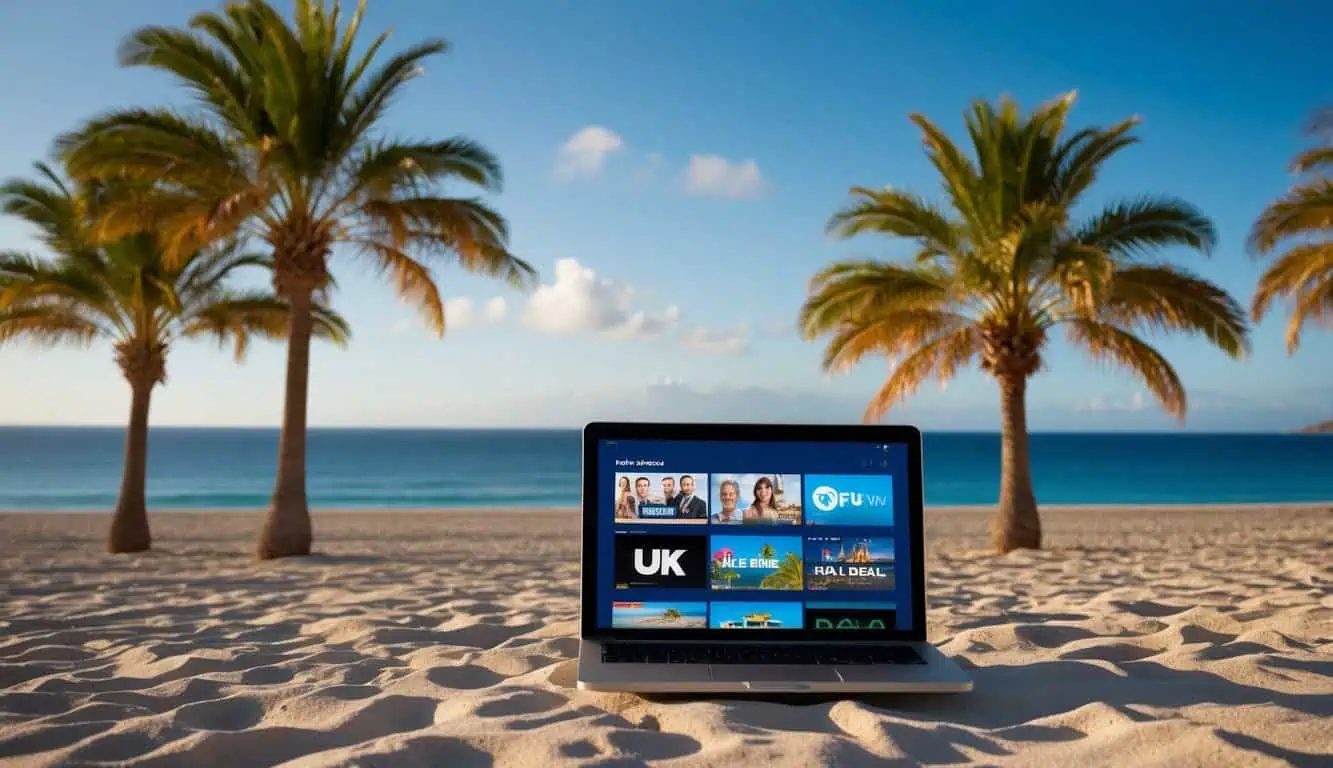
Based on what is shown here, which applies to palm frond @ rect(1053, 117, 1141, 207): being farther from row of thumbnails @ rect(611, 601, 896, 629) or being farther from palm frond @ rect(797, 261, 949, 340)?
row of thumbnails @ rect(611, 601, 896, 629)

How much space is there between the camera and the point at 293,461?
35.2ft

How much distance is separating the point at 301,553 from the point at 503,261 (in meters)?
4.49

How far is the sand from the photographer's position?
6.92 feet

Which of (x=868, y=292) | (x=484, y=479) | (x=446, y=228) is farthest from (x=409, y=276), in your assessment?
(x=484, y=479)

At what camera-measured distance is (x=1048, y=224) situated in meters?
10.1

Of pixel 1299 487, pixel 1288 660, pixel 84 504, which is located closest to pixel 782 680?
pixel 1288 660

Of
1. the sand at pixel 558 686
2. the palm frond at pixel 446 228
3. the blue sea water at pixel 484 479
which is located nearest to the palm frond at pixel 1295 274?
the sand at pixel 558 686

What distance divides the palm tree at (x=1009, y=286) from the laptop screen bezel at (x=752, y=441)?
8.40 m

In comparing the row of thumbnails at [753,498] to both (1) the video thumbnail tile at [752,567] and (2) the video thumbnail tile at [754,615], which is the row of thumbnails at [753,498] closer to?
(1) the video thumbnail tile at [752,567]

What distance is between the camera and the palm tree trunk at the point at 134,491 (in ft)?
38.2

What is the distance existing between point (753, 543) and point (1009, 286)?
31.3 ft

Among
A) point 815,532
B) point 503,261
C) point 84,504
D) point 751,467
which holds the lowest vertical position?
point 84,504

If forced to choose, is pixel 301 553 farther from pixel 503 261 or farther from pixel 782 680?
pixel 782 680

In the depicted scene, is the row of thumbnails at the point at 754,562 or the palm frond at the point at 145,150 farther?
the palm frond at the point at 145,150
